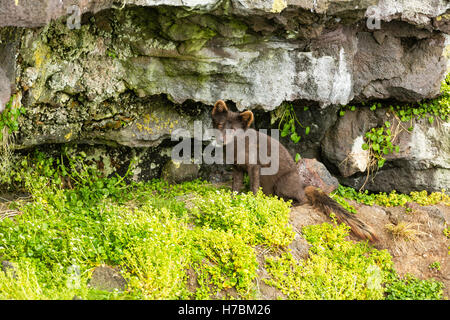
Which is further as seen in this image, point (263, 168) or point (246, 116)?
point (263, 168)

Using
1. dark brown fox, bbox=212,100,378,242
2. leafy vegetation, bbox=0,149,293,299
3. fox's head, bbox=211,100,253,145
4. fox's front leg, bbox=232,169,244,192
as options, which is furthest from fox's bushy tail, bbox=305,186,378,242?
fox's head, bbox=211,100,253,145

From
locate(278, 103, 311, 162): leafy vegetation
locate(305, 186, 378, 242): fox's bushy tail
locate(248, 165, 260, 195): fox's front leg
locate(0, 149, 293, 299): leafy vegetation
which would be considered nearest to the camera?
locate(0, 149, 293, 299): leafy vegetation

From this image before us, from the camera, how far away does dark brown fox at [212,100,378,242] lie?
6.98 metres

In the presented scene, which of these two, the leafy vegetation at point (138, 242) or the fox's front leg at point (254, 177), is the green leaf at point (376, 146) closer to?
the fox's front leg at point (254, 177)

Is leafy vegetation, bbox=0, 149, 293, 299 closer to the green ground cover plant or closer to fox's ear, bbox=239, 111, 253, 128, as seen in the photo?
the green ground cover plant

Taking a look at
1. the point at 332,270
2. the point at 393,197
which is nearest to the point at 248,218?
the point at 332,270

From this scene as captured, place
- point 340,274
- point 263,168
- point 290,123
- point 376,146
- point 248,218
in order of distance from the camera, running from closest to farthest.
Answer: point 340,274 → point 248,218 → point 263,168 → point 290,123 → point 376,146

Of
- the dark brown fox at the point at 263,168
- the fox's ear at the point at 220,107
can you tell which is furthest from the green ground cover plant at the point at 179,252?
the fox's ear at the point at 220,107

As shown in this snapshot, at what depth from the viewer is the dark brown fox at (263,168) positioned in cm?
698

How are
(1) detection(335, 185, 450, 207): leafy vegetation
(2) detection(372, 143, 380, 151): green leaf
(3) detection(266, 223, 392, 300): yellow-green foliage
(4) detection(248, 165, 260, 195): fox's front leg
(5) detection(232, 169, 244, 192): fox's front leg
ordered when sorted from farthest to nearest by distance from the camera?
(2) detection(372, 143, 380, 151): green leaf, (1) detection(335, 185, 450, 207): leafy vegetation, (5) detection(232, 169, 244, 192): fox's front leg, (4) detection(248, 165, 260, 195): fox's front leg, (3) detection(266, 223, 392, 300): yellow-green foliage

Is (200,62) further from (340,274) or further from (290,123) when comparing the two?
(340,274)

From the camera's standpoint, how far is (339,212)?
7.09 meters

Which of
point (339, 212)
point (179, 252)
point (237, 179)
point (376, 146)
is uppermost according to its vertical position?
point (376, 146)

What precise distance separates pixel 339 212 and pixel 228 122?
2.16 m
